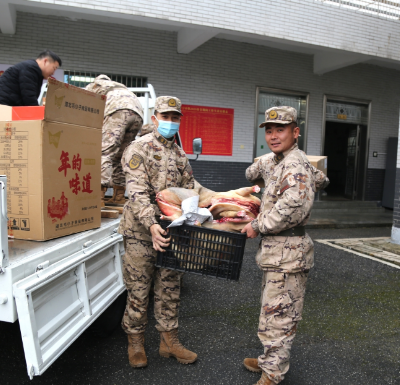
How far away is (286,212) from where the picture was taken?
2.16m

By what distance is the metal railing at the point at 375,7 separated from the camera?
8.83 m

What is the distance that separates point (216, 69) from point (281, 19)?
2.05 m

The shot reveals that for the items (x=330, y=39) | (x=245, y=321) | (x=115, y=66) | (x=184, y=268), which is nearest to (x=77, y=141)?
(x=184, y=268)

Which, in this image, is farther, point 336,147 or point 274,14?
point 336,147

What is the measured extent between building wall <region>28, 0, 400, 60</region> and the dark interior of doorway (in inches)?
136

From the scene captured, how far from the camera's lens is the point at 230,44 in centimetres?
944

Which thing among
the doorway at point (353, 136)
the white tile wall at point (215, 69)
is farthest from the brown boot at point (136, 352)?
the doorway at point (353, 136)

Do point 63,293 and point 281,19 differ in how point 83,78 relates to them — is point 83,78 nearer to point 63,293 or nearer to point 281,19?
point 281,19

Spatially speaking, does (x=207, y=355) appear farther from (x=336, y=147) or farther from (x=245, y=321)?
(x=336, y=147)

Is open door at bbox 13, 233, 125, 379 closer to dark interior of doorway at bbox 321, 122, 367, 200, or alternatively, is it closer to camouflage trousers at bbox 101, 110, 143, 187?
camouflage trousers at bbox 101, 110, 143, 187

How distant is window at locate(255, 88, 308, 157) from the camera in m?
10.1

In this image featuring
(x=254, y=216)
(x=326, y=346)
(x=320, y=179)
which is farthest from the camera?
(x=326, y=346)

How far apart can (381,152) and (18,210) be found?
11922mm

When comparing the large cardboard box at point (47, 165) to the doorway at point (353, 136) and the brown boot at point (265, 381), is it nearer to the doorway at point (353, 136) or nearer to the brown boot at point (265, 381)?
the brown boot at point (265, 381)
